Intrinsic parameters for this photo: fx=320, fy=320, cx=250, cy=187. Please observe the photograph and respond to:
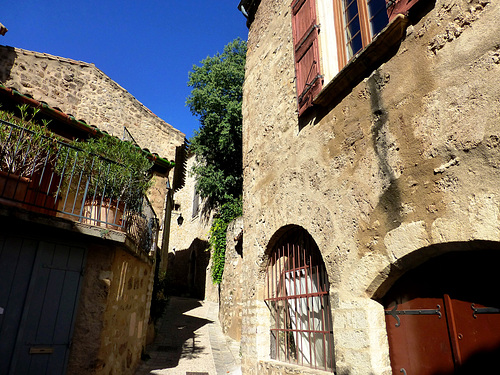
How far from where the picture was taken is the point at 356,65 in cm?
310

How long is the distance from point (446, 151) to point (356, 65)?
1.29 m

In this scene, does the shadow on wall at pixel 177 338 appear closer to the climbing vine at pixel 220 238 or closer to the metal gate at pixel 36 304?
the climbing vine at pixel 220 238

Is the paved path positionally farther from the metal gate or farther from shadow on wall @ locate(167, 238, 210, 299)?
shadow on wall @ locate(167, 238, 210, 299)

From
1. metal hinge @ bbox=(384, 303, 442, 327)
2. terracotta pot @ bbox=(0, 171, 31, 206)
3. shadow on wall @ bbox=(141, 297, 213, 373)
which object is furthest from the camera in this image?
shadow on wall @ bbox=(141, 297, 213, 373)

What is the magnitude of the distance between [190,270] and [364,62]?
16648 millimetres

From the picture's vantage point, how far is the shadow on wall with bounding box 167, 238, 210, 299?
53.4 feet

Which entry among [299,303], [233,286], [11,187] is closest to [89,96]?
[11,187]

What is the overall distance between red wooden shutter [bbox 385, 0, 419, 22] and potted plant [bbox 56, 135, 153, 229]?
3787 millimetres

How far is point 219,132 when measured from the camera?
548 inches

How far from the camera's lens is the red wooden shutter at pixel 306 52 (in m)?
3.76

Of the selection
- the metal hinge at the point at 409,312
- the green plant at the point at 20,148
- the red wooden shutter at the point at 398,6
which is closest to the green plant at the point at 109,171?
the green plant at the point at 20,148

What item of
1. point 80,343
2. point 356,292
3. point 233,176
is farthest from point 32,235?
point 233,176

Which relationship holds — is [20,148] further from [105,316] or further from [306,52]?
[306,52]

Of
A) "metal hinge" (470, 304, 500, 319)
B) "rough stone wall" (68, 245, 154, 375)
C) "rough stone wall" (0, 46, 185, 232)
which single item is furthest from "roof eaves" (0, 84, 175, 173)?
"metal hinge" (470, 304, 500, 319)
